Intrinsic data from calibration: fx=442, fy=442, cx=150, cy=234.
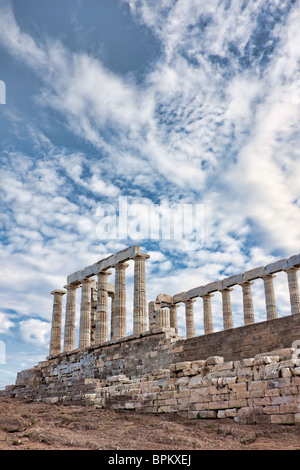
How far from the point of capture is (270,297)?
33.7 metres

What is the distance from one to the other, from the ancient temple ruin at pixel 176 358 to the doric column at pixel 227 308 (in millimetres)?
113

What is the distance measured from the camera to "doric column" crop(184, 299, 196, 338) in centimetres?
3884

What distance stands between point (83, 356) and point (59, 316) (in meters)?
8.47

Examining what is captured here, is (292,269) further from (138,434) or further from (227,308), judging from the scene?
(138,434)

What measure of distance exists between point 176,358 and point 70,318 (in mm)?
15441

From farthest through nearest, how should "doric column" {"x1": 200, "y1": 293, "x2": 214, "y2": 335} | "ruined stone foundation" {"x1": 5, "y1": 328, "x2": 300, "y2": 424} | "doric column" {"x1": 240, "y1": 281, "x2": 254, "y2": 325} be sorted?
"doric column" {"x1": 200, "y1": 293, "x2": 214, "y2": 335} < "doric column" {"x1": 240, "y1": 281, "x2": 254, "y2": 325} < "ruined stone foundation" {"x1": 5, "y1": 328, "x2": 300, "y2": 424}

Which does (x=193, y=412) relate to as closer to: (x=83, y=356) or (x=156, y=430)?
(x=156, y=430)

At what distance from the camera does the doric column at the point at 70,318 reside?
35.7 meters

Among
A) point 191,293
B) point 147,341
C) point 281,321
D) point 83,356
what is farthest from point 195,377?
point 191,293

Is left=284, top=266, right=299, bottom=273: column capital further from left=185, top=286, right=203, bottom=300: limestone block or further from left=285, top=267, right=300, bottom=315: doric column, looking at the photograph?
left=185, top=286, right=203, bottom=300: limestone block

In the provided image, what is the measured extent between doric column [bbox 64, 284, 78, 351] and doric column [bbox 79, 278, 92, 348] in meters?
1.45

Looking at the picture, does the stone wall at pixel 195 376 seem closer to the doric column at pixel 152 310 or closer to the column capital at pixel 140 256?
the column capital at pixel 140 256

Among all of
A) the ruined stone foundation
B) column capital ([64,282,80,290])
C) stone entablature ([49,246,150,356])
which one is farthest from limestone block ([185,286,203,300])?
the ruined stone foundation
